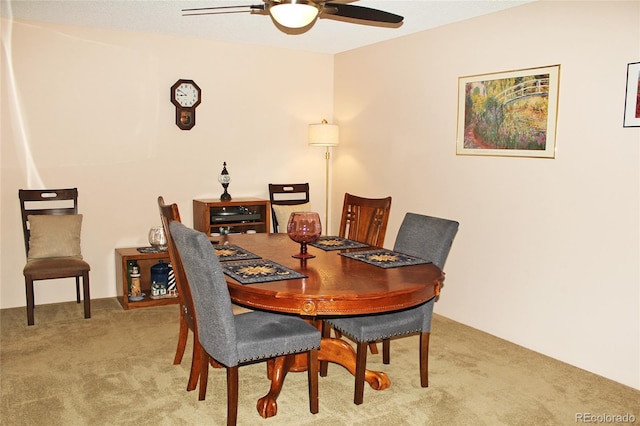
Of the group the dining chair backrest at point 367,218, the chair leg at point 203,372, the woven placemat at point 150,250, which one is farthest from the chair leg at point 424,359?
the woven placemat at point 150,250

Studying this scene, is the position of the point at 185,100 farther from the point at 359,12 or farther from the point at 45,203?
the point at 359,12

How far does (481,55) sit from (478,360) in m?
2.22

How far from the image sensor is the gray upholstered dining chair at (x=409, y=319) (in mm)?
2836

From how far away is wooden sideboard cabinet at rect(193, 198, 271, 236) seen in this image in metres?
4.93

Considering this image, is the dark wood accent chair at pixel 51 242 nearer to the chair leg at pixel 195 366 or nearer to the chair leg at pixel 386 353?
the chair leg at pixel 195 366

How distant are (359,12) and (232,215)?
2.59 meters

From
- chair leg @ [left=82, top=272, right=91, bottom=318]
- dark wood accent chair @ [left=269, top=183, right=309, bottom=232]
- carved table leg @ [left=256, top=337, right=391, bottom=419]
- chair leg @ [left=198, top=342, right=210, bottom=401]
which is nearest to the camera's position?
chair leg @ [left=198, top=342, right=210, bottom=401]

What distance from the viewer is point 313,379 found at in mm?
2701

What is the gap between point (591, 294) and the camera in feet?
11.2

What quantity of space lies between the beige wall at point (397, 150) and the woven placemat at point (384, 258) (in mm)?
1251

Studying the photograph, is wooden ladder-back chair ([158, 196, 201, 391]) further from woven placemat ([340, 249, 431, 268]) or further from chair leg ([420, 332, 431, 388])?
chair leg ([420, 332, 431, 388])

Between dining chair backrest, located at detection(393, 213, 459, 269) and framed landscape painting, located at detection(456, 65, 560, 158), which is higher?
framed landscape painting, located at detection(456, 65, 560, 158)

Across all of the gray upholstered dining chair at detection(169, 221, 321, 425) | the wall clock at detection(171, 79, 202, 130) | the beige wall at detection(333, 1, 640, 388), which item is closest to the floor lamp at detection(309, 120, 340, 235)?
the beige wall at detection(333, 1, 640, 388)
